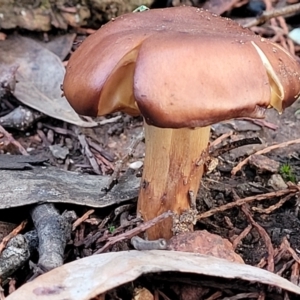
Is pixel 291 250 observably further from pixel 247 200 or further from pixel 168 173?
pixel 168 173

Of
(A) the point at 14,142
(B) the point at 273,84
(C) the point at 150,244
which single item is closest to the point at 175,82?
(B) the point at 273,84

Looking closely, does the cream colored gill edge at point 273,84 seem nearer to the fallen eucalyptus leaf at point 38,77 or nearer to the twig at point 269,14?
the fallen eucalyptus leaf at point 38,77

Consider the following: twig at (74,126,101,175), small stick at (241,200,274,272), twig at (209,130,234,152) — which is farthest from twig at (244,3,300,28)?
small stick at (241,200,274,272)

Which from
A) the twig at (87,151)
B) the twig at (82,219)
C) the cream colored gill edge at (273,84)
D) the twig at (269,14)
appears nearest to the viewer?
the cream colored gill edge at (273,84)

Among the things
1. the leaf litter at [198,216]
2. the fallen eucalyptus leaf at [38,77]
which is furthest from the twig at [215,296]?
the fallen eucalyptus leaf at [38,77]

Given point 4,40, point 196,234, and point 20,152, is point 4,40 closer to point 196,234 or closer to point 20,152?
point 20,152

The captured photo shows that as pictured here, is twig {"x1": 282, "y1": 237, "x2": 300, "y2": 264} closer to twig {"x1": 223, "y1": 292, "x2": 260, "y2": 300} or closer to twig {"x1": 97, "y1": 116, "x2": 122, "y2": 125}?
twig {"x1": 223, "y1": 292, "x2": 260, "y2": 300}
